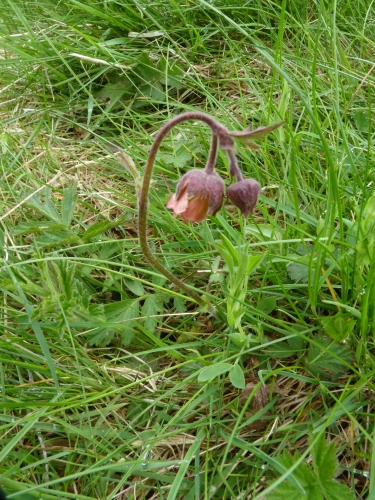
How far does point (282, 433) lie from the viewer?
1.45 metres

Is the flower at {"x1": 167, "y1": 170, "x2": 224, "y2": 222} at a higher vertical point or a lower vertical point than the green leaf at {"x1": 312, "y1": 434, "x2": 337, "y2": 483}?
higher

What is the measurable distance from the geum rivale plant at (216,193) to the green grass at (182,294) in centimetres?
5

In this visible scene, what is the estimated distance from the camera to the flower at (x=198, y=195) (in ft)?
4.34

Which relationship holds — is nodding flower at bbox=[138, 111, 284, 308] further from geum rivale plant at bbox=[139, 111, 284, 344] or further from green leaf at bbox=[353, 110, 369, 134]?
green leaf at bbox=[353, 110, 369, 134]

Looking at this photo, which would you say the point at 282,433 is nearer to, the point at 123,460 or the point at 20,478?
the point at 123,460

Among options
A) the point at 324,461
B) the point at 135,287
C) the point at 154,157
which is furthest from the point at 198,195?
the point at 324,461

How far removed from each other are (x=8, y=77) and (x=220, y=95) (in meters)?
1.07

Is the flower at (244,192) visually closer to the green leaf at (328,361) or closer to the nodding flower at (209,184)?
the nodding flower at (209,184)

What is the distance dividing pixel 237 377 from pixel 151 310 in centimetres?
43

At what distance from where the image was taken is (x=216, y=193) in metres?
1.33

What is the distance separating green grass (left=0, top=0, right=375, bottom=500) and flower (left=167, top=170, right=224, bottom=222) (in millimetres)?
133

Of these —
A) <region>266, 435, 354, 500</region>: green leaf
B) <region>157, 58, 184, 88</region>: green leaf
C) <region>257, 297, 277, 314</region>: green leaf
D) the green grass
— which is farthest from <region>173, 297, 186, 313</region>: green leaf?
<region>157, 58, 184, 88</region>: green leaf

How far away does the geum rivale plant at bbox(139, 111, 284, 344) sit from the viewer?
4.21 ft

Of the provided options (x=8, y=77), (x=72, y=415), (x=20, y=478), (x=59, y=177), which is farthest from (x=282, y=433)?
(x=8, y=77)
